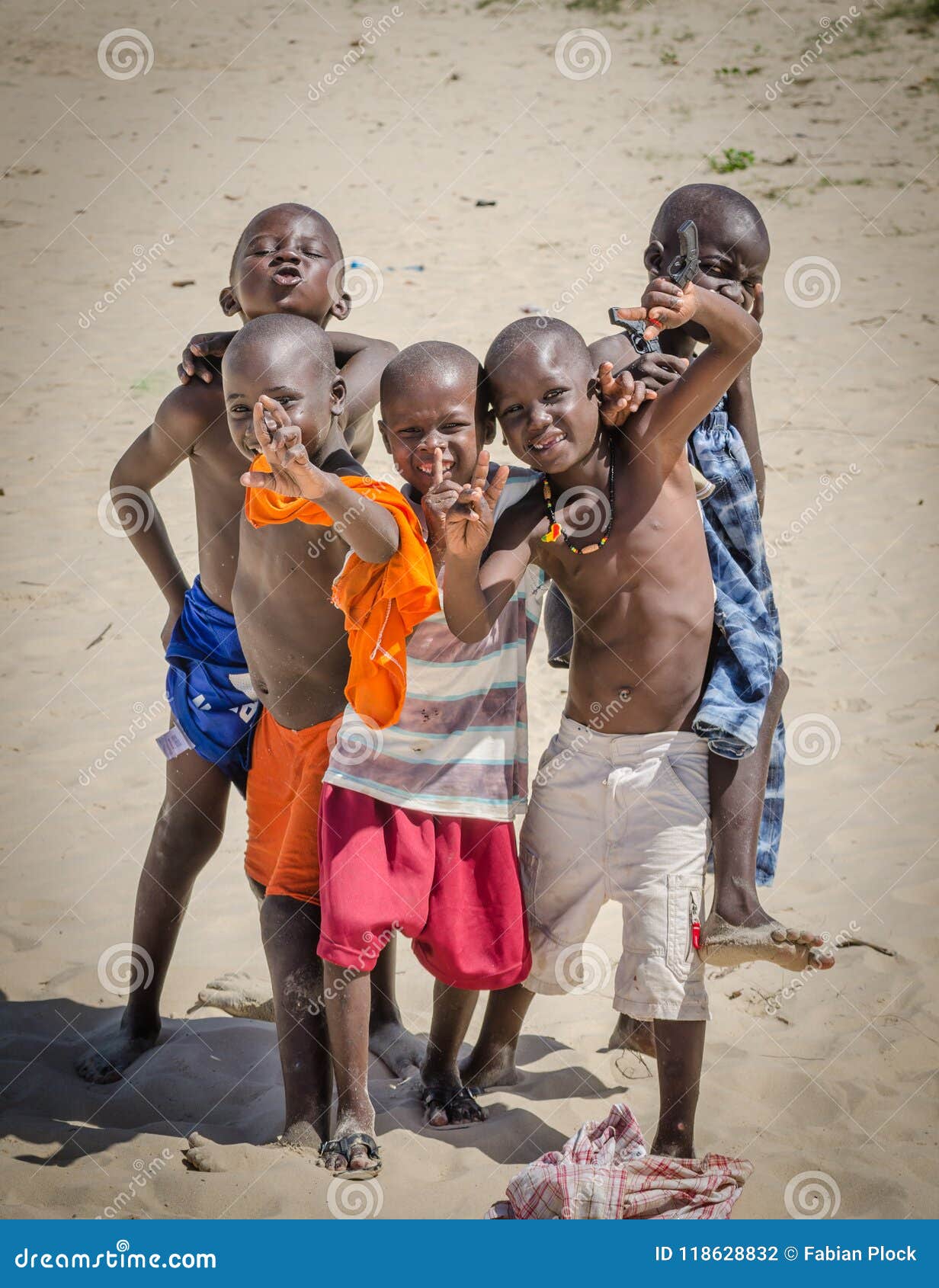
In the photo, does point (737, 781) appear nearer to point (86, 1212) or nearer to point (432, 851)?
point (432, 851)

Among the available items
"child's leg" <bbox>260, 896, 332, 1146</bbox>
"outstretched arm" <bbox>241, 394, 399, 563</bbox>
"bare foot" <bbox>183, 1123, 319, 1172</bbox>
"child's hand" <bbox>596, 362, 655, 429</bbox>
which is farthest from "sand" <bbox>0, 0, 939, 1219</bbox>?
"child's hand" <bbox>596, 362, 655, 429</bbox>

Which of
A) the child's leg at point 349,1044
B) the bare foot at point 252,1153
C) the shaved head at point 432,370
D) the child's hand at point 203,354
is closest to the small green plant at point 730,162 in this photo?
the child's hand at point 203,354

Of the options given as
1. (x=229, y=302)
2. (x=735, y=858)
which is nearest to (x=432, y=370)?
(x=229, y=302)

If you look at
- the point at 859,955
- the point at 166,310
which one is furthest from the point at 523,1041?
the point at 166,310

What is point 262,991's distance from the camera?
3717 millimetres

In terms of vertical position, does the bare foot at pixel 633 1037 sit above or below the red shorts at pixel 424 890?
below

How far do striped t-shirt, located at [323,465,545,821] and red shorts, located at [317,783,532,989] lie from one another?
0.05 meters

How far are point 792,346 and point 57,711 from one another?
502 cm

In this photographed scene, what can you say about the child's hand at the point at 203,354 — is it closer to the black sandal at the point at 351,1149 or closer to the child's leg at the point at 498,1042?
the child's leg at the point at 498,1042

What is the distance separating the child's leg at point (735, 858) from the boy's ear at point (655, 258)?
118 cm

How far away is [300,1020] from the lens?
9.59ft

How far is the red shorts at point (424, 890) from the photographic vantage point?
276 centimetres

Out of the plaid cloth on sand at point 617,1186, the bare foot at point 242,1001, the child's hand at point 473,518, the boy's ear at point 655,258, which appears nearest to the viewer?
the child's hand at point 473,518

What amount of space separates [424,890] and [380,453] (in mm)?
4387
